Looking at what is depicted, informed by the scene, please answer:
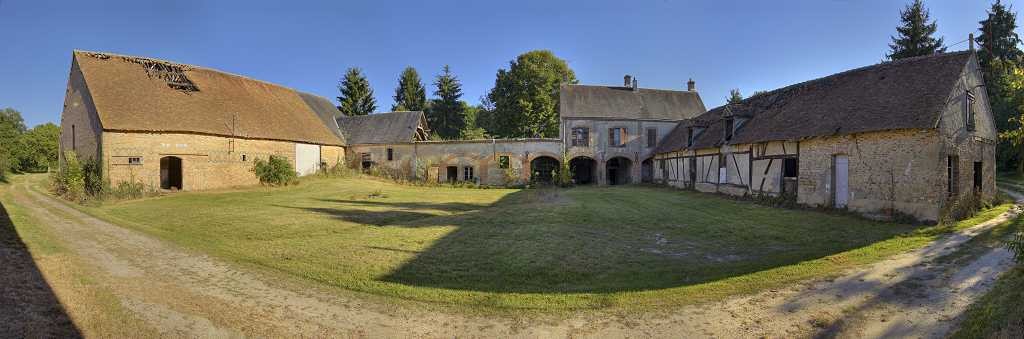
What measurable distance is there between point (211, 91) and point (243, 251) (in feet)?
62.2

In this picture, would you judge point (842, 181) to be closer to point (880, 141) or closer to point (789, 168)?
point (880, 141)

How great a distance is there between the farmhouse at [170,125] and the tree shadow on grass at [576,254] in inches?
502

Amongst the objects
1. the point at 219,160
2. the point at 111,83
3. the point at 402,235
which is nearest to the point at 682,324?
the point at 402,235

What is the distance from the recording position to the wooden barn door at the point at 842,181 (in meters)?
12.8

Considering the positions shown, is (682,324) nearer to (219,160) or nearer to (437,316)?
(437,316)

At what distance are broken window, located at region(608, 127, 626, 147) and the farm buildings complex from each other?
0.29 feet

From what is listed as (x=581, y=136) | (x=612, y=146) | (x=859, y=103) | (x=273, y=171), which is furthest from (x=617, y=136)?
(x=273, y=171)

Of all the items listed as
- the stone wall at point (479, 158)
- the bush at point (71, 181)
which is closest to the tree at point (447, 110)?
the stone wall at point (479, 158)

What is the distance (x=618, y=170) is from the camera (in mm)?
30266

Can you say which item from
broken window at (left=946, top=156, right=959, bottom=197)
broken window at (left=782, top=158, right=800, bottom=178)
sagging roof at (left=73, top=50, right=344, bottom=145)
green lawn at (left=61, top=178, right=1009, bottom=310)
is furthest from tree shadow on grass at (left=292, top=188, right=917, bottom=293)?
sagging roof at (left=73, top=50, right=344, bottom=145)

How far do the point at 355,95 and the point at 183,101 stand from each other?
20838 mm

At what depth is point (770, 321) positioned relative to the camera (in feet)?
14.7

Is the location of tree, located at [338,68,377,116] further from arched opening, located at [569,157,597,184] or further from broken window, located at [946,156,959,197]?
broken window, located at [946,156,959,197]

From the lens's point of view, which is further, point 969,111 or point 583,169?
point 583,169
